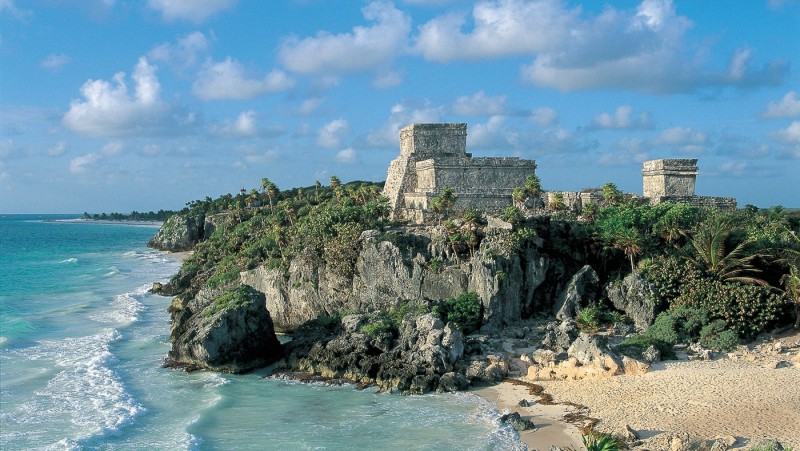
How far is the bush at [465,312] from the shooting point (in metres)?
26.5

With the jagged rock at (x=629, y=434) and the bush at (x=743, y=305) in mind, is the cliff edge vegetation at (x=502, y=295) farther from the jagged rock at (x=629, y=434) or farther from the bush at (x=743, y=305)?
the jagged rock at (x=629, y=434)

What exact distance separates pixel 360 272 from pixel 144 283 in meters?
26.7

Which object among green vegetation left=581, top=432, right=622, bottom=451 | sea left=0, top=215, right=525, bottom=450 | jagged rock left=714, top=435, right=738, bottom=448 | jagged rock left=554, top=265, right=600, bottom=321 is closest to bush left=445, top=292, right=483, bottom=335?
jagged rock left=554, top=265, right=600, bottom=321

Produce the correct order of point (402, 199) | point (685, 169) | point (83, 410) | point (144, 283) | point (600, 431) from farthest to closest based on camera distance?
point (144, 283) < point (402, 199) < point (685, 169) < point (83, 410) < point (600, 431)

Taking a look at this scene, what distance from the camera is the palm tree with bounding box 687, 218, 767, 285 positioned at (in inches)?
994

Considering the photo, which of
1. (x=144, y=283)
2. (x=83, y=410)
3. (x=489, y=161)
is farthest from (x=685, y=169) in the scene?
(x=144, y=283)

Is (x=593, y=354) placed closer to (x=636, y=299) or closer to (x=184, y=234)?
(x=636, y=299)

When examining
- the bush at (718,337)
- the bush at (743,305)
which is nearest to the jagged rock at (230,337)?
the bush at (718,337)

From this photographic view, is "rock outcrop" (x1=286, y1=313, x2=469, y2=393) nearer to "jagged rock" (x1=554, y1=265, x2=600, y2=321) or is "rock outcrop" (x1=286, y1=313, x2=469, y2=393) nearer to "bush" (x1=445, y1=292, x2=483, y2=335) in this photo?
"bush" (x1=445, y1=292, x2=483, y2=335)

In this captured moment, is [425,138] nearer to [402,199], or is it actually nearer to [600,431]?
[402,199]

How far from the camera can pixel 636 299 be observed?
26250 mm

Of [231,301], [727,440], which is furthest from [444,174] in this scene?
[727,440]

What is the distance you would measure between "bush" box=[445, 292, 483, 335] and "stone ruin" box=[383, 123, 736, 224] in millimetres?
7336

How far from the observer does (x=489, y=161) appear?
3666 cm
